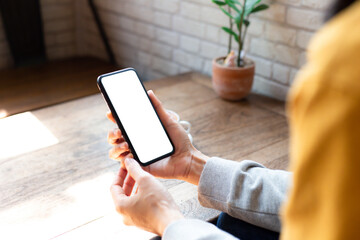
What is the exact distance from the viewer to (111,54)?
93.9 inches

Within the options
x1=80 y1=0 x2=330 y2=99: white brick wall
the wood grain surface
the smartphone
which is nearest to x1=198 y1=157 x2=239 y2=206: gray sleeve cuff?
the smartphone

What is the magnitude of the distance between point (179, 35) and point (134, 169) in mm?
1230

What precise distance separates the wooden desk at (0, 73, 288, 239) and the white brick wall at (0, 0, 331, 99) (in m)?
0.16

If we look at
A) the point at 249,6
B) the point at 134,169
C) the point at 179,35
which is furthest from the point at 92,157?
the point at 179,35

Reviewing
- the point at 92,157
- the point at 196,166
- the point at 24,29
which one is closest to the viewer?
the point at 196,166

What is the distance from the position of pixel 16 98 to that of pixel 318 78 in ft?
5.99

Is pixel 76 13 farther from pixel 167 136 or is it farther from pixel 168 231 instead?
pixel 168 231

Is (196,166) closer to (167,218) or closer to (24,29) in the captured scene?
(167,218)

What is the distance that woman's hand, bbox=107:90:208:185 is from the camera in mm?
876

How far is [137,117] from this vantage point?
2.89 ft

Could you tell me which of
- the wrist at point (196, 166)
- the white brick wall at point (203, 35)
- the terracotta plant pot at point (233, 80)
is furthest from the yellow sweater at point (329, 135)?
the terracotta plant pot at point (233, 80)

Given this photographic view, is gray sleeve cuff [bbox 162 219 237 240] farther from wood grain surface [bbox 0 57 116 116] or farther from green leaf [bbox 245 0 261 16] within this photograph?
wood grain surface [bbox 0 57 116 116]

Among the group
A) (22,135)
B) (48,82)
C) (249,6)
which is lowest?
(48,82)

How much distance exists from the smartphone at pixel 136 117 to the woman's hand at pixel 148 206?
10cm
